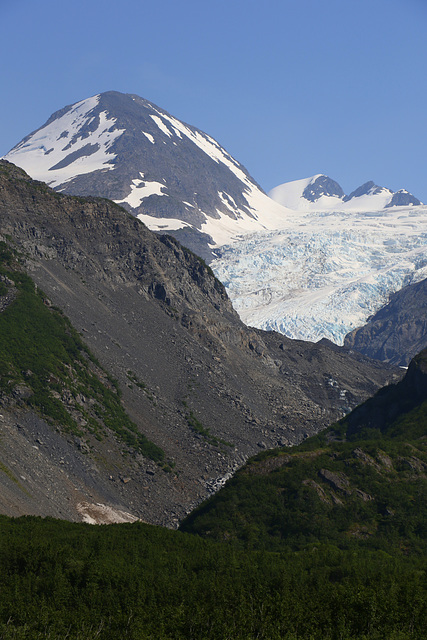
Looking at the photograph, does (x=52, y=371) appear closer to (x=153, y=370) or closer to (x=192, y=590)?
(x=153, y=370)

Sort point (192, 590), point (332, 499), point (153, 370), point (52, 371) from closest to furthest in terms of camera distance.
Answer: point (192, 590) < point (332, 499) < point (52, 371) < point (153, 370)

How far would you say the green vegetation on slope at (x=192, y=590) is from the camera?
4306 cm

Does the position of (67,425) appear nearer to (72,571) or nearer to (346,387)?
(72,571)

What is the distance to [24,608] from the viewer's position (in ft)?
146

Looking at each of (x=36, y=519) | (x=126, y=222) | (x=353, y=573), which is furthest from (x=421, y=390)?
(x=126, y=222)

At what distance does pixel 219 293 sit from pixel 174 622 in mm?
103030

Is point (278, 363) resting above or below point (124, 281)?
below

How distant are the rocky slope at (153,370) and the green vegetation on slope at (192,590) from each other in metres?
13.7

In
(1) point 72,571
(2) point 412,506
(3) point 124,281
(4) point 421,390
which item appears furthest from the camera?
(3) point 124,281

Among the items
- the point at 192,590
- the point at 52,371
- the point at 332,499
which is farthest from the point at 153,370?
the point at 192,590

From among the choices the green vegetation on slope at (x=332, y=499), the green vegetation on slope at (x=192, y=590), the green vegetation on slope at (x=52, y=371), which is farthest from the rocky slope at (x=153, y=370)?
the green vegetation on slope at (x=192, y=590)

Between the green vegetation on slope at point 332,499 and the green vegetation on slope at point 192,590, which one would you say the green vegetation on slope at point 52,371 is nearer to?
the green vegetation on slope at point 332,499

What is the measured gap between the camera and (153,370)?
10494 cm

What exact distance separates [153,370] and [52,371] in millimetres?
20735
